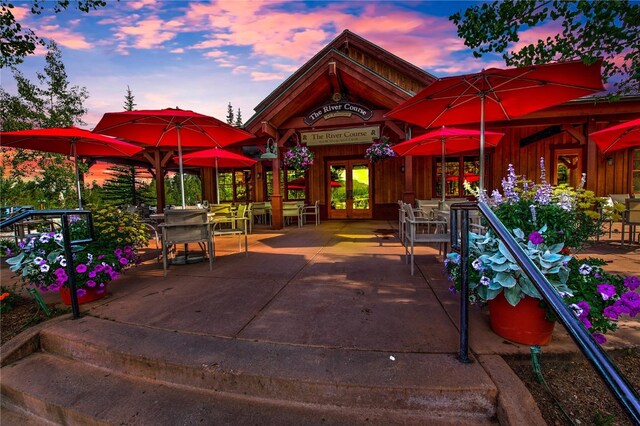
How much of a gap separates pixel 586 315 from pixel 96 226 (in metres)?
4.42

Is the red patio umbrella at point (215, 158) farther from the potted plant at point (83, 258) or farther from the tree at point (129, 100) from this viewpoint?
the tree at point (129, 100)

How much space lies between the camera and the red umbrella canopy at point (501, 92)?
124 inches

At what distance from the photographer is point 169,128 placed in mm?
5336

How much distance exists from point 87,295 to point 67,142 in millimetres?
4398

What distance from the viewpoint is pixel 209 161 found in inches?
356

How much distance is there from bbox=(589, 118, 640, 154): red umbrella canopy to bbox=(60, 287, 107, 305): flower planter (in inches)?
317

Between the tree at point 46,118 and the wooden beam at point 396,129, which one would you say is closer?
the wooden beam at point 396,129

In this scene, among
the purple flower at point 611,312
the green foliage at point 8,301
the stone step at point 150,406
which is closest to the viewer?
the stone step at point 150,406

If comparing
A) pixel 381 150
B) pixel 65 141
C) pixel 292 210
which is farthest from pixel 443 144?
pixel 65 141

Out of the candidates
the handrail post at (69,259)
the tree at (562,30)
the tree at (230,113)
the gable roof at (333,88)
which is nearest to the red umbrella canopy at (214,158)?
the gable roof at (333,88)

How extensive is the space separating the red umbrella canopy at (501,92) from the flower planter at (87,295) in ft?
14.6

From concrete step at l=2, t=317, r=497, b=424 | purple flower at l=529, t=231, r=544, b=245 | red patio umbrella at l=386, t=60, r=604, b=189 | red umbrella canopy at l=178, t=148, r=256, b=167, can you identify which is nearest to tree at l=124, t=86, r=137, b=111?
red umbrella canopy at l=178, t=148, r=256, b=167

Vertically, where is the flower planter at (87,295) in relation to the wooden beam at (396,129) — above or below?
below

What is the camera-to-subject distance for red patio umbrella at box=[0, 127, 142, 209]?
4.84 meters
